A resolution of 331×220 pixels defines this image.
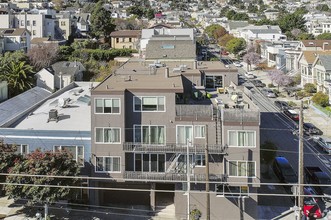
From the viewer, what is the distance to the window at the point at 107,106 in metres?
27.0

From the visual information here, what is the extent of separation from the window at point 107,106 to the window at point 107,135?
111 centimetres

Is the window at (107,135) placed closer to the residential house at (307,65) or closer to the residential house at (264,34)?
the residential house at (307,65)

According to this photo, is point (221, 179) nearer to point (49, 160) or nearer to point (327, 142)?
point (49, 160)

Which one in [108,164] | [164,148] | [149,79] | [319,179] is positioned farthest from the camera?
[319,179]

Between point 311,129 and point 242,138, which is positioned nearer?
Result: point 242,138

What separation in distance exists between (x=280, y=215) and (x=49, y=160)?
1449cm

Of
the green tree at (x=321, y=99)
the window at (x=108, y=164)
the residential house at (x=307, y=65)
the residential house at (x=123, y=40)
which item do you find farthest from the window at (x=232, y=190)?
the residential house at (x=123, y=40)

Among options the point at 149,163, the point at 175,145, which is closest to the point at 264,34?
the point at 175,145

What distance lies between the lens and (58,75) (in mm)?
56969

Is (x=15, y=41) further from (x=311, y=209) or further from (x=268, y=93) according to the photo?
(x=311, y=209)

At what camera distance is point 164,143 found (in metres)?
27.0

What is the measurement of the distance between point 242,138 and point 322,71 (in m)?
41.1

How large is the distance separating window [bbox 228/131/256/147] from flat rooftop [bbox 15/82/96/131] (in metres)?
9.23

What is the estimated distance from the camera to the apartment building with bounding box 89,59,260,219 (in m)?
26.0
